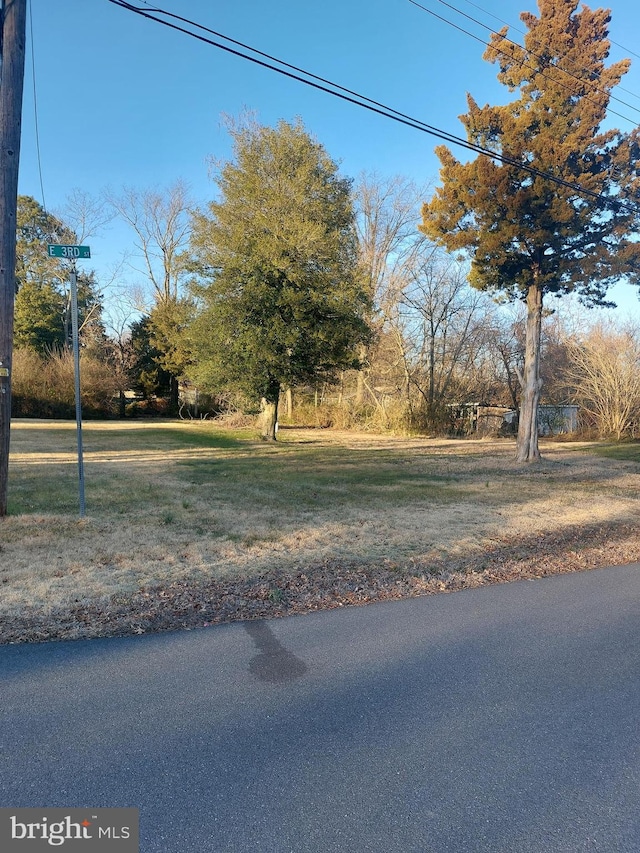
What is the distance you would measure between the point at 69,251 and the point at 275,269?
38.0 feet

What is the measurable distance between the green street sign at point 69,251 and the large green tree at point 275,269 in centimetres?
1068

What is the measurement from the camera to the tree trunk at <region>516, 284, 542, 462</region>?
1553 centimetres

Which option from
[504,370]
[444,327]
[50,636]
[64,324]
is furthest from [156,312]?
[50,636]

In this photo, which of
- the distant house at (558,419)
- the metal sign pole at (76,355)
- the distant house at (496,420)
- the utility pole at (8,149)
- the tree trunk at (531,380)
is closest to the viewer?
the utility pole at (8,149)

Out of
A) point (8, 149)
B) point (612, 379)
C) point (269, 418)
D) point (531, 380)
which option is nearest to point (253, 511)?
point (8, 149)

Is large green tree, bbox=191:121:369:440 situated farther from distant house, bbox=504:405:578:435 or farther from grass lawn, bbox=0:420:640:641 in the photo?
distant house, bbox=504:405:578:435

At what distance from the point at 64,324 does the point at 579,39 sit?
3711 cm

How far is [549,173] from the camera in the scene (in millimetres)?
13336

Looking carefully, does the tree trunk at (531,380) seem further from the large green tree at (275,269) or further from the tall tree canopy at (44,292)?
the tall tree canopy at (44,292)

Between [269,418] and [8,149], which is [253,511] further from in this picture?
[269,418]

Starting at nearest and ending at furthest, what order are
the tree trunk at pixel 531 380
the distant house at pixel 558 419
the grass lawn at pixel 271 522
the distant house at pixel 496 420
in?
the grass lawn at pixel 271 522 < the tree trunk at pixel 531 380 < the distant house at pixel 496 420 < the distant house at pixel 558 419

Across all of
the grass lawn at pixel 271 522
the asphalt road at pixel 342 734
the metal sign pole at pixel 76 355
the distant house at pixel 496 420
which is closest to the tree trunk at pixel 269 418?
the grass lawn at pixel 271 522

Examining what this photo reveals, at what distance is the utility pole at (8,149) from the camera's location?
6.60 metres

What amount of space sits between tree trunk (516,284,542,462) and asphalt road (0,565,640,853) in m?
12.5
